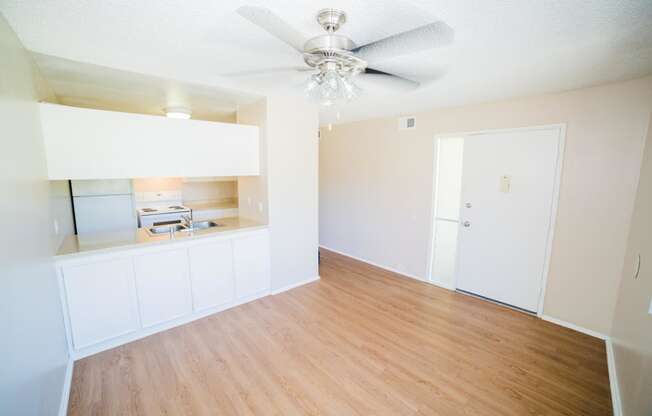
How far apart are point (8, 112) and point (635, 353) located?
153 inches

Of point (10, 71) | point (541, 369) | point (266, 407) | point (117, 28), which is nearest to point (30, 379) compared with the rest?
point (266, 407)

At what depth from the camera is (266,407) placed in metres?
1.89

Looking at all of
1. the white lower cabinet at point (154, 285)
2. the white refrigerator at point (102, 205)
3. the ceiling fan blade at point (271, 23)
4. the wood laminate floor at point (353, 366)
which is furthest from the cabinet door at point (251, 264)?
the ceiling fan blade at point (271, 23)

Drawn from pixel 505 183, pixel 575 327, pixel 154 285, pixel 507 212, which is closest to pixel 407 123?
pixel 505 183

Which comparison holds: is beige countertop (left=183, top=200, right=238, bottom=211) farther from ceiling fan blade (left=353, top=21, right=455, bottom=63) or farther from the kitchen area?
ceiling fan blade (left=353, top=21, right=455, bottom=63)

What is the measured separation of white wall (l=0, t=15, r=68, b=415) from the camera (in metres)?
1.21

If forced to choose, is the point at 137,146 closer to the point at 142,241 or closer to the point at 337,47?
the point at 142,241

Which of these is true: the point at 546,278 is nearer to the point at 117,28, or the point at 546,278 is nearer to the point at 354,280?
the point at 354,280

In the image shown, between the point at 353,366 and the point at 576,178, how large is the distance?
108 inches

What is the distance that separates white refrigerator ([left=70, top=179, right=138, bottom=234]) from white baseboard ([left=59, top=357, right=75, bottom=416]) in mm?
2111

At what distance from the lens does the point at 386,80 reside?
5.80 feet

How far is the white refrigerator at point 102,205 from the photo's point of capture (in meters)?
3.79

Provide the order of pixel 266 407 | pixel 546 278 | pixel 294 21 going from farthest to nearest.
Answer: pixel 546 278, pixel 266 407, pixel 294 21

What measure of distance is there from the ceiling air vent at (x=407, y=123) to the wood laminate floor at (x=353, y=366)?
2404mm
